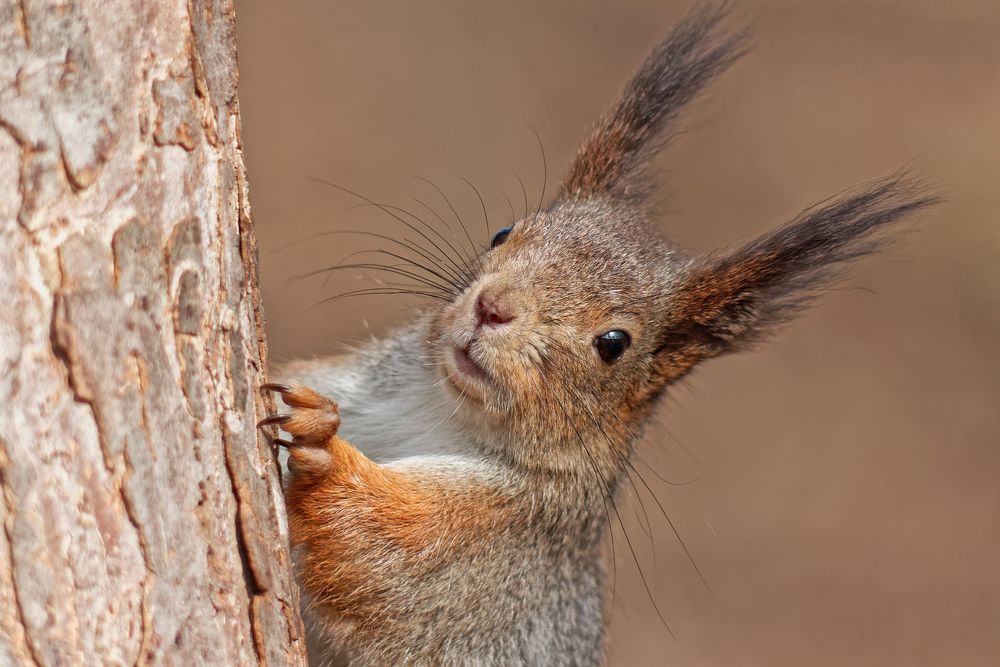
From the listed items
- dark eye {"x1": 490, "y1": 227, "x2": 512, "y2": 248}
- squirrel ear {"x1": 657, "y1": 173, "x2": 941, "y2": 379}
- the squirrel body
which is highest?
dark eye {"x1": 490, "y1": 227, "x2": 512, "y2": 248}

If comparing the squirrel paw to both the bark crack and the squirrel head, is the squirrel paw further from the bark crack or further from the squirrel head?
the bark crack

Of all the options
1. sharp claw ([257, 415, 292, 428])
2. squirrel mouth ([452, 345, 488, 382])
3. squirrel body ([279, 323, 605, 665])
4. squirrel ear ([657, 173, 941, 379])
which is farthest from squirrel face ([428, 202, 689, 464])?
sharp claw ([257, 415, 292, 428])

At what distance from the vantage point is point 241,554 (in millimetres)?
2410

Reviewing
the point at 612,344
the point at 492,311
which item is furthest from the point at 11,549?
the point at 612,344

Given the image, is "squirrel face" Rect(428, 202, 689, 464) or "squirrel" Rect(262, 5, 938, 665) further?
"squirrel face" Rect(428, 202, 689, 464)

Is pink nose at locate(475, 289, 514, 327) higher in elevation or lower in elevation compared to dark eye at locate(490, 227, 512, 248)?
lower

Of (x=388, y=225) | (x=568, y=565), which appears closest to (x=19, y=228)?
(x=568, y=565)

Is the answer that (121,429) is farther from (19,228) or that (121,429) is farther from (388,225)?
(388,225)

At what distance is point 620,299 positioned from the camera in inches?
153

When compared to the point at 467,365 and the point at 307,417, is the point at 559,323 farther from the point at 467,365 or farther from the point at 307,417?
the point at 307,417

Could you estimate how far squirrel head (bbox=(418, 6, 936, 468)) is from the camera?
3.58 metres

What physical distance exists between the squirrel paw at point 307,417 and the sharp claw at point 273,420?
32 millimetres

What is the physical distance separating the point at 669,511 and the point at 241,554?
6.76 m

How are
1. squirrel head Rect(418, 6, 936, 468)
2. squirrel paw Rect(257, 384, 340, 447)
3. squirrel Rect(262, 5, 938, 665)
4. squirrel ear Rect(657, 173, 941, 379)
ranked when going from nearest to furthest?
1. squirrel paw Rect(257, 384, 340, 447)
2. squirrel Rect(262, 5, 938, 665)
3. squirrel ear Rect(657, 173, 941, 379)
4. squirrel head Rect(418, 6, 936, 468)
